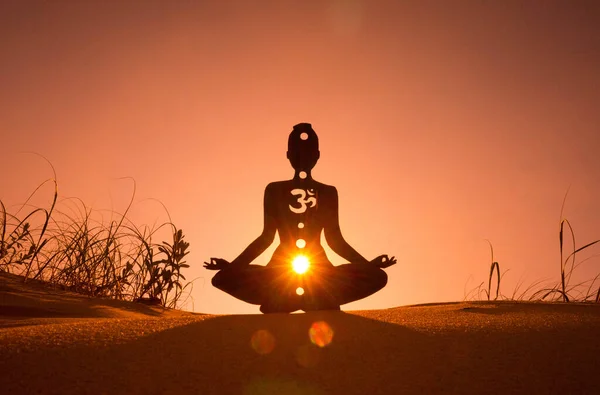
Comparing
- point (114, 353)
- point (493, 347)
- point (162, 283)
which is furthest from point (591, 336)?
point (162, 283)

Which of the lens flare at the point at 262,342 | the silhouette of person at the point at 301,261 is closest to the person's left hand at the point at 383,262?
the silhouette of person at the point at 301,261

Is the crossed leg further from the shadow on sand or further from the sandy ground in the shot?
the shadow on sand

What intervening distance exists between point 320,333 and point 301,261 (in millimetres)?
1491

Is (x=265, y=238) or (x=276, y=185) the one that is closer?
(x=265, y=238)

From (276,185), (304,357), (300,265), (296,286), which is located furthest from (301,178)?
(304,357)

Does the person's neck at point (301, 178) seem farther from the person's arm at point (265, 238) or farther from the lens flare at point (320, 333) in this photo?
the lens flare at point (320, 333)

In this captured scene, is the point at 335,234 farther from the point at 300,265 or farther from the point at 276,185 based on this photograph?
the point at 276,185

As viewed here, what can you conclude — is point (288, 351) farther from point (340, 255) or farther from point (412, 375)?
point (340, 255)

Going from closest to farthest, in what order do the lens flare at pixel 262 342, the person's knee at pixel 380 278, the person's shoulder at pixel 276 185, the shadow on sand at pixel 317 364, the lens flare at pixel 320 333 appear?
the shadow on sand at pixel 317 364 → the lens flare at pixel 262 342 → the lens flare at pixel 320 333 → the person's knee at pixel 380 278 → the person's shoulder at pixel 276 185

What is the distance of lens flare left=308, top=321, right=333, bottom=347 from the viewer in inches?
111

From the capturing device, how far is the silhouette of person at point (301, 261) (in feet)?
13.9

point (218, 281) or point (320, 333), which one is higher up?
point (218, 281)

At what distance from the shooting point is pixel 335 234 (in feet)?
14.9

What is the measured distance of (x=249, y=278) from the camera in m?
4.29
